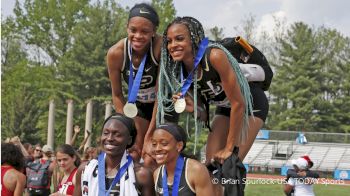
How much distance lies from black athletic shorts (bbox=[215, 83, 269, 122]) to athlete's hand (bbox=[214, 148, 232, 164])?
535 mm

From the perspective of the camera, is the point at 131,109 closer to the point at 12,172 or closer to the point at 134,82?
the point at 134,82

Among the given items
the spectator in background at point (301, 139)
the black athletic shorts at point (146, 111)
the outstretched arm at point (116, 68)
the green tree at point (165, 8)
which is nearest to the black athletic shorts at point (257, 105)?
the black athletic shorts at point (146, 111)

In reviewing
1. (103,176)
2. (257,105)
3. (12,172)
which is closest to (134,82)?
(103,176)

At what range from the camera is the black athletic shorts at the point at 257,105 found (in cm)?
491

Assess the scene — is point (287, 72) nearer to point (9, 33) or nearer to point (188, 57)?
point (9, 33)

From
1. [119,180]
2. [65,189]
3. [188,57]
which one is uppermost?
[188,57]

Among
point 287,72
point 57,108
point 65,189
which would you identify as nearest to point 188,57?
point 65,189

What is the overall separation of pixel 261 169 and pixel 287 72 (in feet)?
36.3

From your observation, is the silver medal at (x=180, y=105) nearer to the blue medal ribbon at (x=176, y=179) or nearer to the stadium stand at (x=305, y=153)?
the blue medal ribbon at (x=176, y=179)

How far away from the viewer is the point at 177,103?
4430 mm

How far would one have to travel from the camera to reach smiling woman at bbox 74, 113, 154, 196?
148 inches

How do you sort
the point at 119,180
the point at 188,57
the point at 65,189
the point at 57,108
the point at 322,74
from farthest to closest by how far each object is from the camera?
the point at 322,74 → the point at 57,108 → the point at 65,189 → the point at 188,57 → the point at 119,180

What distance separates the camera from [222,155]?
4387mm

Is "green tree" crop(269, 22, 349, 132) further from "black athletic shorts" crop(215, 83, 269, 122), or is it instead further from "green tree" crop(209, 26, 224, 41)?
"black athletic shorts" crop(215, 83, 269, 122)
